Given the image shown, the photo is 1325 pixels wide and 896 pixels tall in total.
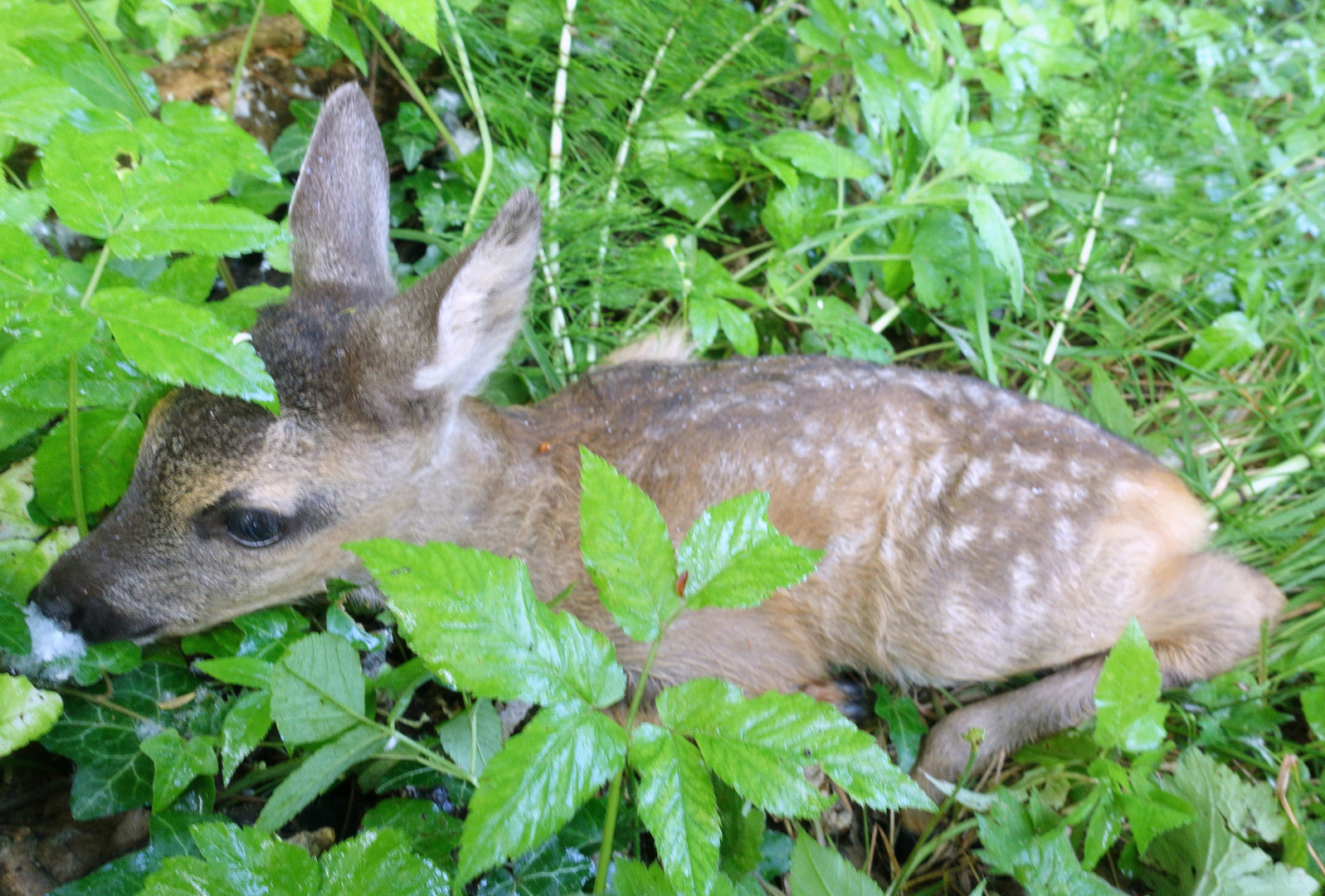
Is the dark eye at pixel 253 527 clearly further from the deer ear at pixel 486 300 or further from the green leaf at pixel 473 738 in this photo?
the green leaf at pixel 473 738

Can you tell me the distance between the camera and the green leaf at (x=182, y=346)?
60.3 inches

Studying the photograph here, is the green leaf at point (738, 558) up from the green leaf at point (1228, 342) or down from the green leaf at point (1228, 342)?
up

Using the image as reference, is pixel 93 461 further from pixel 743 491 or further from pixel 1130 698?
pixel 1130 698

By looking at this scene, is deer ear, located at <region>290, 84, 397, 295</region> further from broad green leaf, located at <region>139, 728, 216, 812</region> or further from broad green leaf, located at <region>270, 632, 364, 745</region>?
broad green leaf, located at <region>139, 728, 216, 812</region>

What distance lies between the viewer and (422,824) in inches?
74.2

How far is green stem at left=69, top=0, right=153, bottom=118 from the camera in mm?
2145

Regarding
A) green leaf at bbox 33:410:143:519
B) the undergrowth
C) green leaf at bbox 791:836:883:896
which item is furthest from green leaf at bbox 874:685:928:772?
green leaf at bbox 33:410:143:519

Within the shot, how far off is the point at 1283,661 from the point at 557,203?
116 inches

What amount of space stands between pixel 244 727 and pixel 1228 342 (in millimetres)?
3794

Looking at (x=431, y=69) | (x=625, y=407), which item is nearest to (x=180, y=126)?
(x=625, y=407)

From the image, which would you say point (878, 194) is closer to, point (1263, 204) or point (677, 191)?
point (677, 191)

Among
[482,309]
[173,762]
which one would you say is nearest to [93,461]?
[173,762]

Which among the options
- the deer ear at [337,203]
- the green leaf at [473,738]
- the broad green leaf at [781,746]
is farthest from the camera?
the deer ear at [337,203]

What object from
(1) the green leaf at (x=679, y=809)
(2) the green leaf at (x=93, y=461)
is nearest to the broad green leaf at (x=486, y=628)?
(1) the green leaf at (x=679, y=809)
